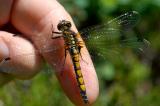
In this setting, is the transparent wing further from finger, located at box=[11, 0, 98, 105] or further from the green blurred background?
the green blurred background

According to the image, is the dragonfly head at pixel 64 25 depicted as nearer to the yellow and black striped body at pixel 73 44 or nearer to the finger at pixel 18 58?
the yellow and black striped body at pixel 73 44

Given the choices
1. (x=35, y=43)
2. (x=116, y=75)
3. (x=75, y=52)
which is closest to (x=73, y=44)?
(x=75, y=52)

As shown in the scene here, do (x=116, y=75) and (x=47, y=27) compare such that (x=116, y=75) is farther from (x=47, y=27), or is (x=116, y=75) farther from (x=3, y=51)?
(x=3, y=51)

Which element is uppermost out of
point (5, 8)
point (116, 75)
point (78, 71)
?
point (5, 8)

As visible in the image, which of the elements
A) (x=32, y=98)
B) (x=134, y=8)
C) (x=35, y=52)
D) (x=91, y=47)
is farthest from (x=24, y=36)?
(x=134, y=8)

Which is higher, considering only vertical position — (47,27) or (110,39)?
(47,27)

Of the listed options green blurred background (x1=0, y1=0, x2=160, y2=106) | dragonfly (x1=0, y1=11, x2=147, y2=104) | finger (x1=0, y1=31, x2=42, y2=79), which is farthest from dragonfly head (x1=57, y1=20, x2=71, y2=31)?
green blurred background (x1=0, y1=0, x2=160, y2=106)
